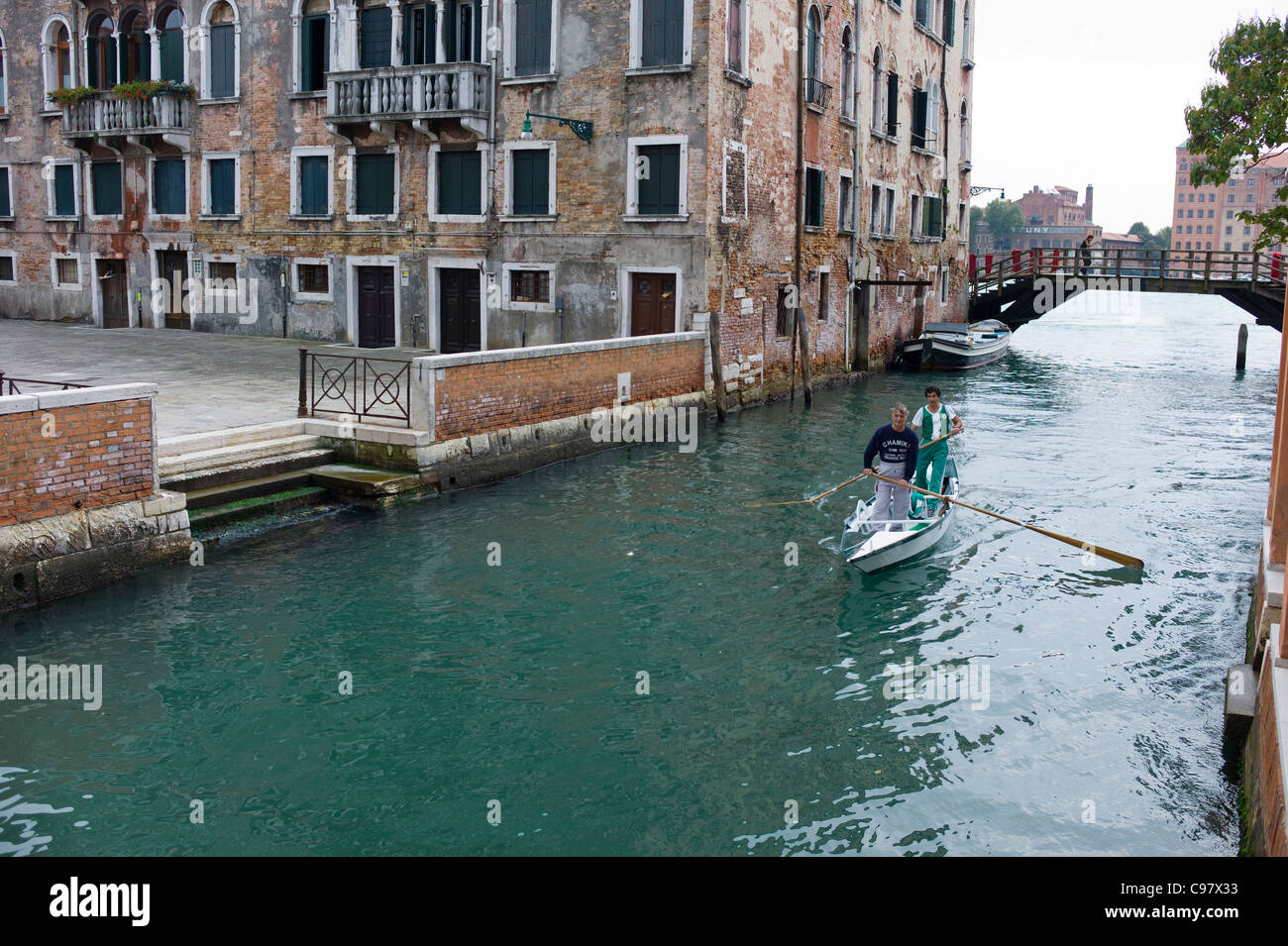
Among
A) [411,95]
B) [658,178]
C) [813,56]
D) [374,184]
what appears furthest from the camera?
[813,56]

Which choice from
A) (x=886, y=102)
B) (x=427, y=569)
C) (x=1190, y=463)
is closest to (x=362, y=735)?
(x=427, y=569)

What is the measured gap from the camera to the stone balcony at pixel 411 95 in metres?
21.4

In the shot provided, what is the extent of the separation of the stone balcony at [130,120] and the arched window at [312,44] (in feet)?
10.5

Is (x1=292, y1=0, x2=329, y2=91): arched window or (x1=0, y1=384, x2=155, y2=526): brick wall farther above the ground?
(x1=292, y1=0, x2=329, y2=91): arched window

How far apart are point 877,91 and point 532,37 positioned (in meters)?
9.87

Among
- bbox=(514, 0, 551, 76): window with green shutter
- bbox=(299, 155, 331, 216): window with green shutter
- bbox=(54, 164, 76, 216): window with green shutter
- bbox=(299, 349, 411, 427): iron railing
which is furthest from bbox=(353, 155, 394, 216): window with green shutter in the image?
bbox=(54, 164, 76, 216): window with green shutter

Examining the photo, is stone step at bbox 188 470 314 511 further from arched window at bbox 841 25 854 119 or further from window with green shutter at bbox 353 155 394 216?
arched window at bbox 841 25 854 119

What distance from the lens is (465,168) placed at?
22.4 metres

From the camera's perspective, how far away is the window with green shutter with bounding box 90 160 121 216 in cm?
2677

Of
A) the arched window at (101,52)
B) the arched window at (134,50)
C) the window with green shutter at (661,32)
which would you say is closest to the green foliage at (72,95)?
the arched window at (101,52)

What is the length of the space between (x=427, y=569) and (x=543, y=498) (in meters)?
3.21

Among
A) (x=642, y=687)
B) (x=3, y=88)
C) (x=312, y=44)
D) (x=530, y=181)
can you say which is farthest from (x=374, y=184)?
(x=642, y=687)

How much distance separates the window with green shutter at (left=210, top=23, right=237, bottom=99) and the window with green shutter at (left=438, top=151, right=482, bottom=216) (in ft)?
18.7

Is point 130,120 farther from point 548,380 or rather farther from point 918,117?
point 918,117
